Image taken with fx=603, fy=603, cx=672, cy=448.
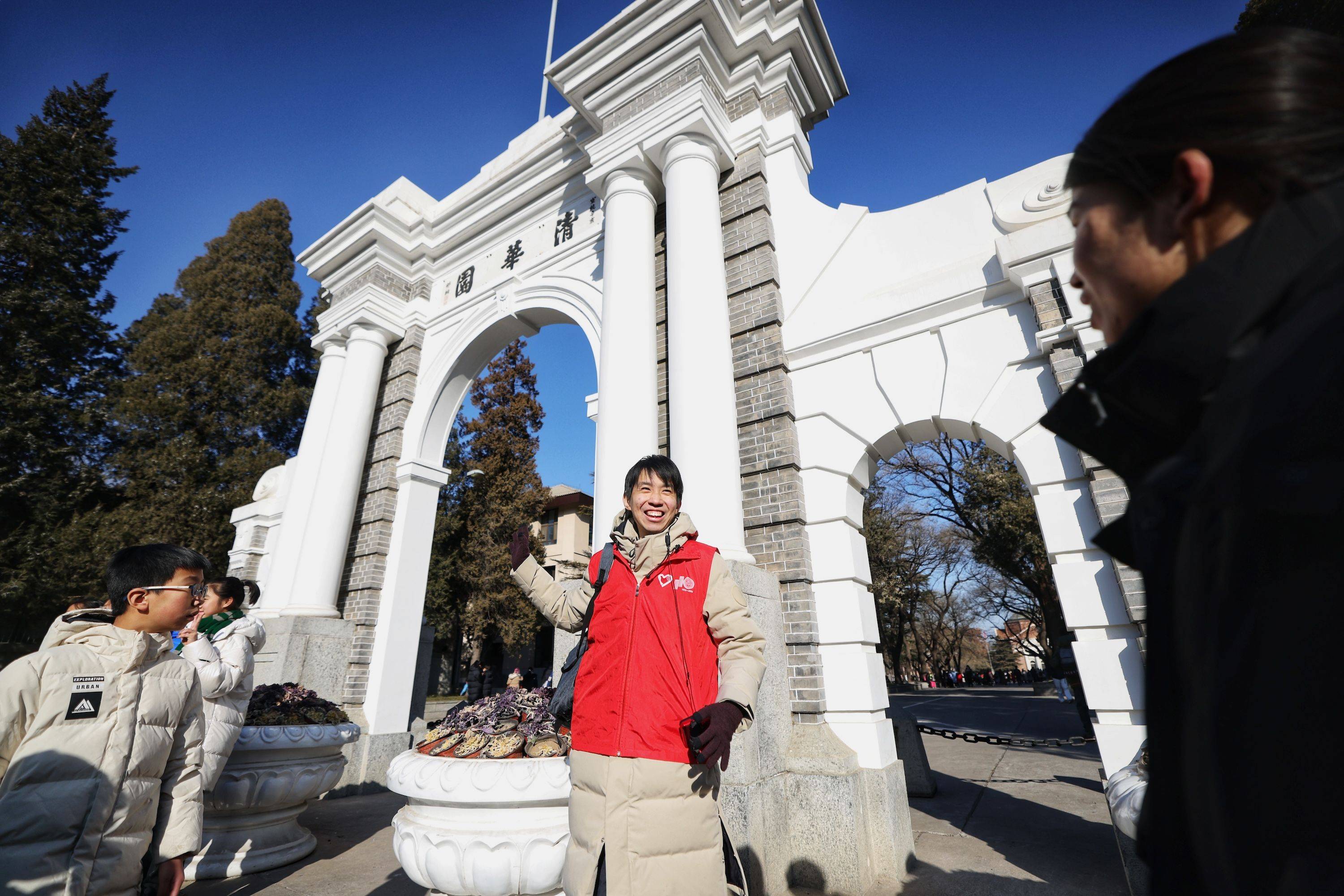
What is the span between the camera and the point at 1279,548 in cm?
46

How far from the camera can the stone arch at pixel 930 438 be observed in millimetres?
3746

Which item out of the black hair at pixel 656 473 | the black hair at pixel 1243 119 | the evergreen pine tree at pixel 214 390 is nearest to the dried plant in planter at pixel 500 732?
the black hair at pixel 656 473

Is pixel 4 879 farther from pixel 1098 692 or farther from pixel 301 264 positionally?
pixel 301 264

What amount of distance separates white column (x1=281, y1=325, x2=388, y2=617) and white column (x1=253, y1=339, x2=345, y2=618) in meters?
0.19

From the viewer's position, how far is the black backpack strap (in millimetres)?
2396

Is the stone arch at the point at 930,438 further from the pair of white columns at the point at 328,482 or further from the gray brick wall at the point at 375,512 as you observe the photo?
the pair of white columns at the point at 328,482

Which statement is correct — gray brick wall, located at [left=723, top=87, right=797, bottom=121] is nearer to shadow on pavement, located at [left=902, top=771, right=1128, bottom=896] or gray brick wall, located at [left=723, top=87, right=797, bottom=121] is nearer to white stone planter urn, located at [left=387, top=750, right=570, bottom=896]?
white stone planter urn, located at [left=387, top=750, right=570, bottom=896]

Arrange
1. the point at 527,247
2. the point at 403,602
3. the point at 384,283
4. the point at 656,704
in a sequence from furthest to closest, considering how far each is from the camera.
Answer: the point at 384,283
the point at 527,247
the point at 403,602
the point at 656,704

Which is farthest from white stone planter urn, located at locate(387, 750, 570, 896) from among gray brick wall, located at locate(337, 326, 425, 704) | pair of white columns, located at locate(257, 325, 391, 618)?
pair of white columns, located at locate(257, 325, 391, 618)

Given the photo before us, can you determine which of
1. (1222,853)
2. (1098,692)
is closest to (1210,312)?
(1222,853)

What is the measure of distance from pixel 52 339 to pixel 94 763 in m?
19.1

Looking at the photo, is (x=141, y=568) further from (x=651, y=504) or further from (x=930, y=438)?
(x=930, y=438)

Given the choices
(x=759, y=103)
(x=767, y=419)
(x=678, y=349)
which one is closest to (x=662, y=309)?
(x=678, y=349)

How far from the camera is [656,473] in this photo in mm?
2459
